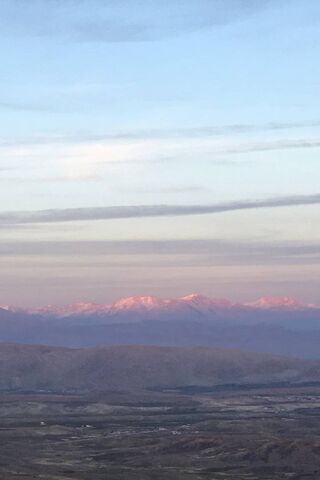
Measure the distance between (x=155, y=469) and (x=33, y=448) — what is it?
127ft

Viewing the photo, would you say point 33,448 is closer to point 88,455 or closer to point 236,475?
point 88,455

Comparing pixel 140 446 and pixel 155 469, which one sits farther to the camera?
pixel 140 446

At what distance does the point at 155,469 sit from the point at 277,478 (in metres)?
18.4

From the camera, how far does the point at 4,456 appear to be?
181750mm

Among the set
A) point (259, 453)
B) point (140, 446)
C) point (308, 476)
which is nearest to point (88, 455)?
point (140, 446)

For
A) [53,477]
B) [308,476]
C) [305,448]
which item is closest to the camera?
[53,477]

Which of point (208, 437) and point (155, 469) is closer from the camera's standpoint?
point (155, 469)

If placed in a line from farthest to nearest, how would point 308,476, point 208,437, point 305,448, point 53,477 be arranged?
point 208,437 < point 305,448 < point 308,476 < point 53,477

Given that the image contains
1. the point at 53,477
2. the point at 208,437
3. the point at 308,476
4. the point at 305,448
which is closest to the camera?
the point at 53,477

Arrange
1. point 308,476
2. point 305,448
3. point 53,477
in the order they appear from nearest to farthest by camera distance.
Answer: point 53,477 → point 308,476 → point 305,448

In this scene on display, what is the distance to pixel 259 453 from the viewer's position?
179625 millimetres

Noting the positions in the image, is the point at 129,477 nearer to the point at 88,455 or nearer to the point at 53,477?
the point at 53,477

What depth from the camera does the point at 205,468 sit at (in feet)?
556

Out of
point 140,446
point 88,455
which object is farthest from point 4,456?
point 140,446
